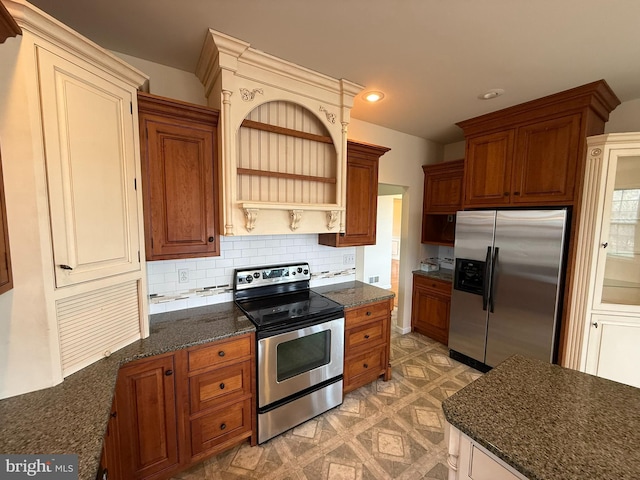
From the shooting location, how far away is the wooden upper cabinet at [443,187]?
3.22 meters

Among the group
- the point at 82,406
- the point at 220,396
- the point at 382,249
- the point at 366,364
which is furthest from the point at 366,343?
the point at 382,249

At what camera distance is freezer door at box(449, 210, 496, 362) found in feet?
8.80

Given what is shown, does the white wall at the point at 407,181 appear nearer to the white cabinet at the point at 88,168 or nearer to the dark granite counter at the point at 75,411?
the white cabinet at the point at 88,168

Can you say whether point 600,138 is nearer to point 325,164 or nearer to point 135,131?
point 325,164

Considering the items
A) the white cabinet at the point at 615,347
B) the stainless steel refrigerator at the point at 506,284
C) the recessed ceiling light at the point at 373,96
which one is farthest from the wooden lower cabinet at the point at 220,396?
the white cabinet at the point at 615,347

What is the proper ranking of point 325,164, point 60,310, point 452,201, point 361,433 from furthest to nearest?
point 452,201, point 325,164, point 361,433, point 60,310

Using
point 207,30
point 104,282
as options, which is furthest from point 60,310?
point 207,30

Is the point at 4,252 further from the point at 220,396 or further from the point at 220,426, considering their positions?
the point at 220,426

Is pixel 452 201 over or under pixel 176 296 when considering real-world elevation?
over

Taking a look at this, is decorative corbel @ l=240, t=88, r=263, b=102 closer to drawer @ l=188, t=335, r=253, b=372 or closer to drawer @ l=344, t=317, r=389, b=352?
drawer @ l=188, t=335, r=253, b=372

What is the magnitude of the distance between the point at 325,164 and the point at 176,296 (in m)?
1.66

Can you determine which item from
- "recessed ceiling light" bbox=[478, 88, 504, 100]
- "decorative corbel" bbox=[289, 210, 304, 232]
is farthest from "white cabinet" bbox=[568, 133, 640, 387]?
"decorative corbel" bbox=[289, 210, 304, 232]

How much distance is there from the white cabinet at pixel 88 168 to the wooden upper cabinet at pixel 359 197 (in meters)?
1.64

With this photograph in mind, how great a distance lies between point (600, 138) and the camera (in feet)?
6.88
